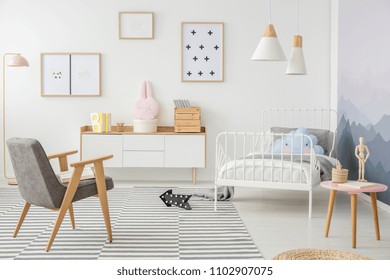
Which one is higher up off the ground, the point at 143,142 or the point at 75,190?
the point at 143,142

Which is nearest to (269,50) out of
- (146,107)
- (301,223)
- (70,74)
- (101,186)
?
(301,223)

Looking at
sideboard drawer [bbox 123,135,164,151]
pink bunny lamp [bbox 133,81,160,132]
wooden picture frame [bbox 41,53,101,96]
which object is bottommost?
sideboard drawer [bbox 123,135,164,151]

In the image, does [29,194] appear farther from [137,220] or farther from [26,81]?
[26,81]

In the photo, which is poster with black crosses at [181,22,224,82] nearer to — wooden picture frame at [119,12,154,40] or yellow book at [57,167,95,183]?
wooden picture frame at [119,12,154,40]

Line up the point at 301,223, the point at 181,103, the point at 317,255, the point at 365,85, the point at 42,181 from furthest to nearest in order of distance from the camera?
the point at 181,103 < the point at 365,85 < the point at 301,223 < the point at 42,181 < the point at 317,255

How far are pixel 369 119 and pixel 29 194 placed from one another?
348 cm

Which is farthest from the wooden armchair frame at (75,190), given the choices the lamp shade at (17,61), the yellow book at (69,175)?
the lamp shade at (17,61)

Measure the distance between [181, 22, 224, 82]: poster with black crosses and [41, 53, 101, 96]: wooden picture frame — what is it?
3.52 feet

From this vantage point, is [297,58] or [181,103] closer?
[297,58]

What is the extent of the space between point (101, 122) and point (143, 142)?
55 cm

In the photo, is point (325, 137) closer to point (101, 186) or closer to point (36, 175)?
point (101, 186)

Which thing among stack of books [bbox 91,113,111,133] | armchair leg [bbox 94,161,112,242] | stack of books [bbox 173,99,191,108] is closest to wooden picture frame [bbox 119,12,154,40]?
stack of books [bbox 173,99,191,108]

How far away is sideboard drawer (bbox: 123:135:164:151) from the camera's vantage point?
7148 mm

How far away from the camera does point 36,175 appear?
4109 mm
